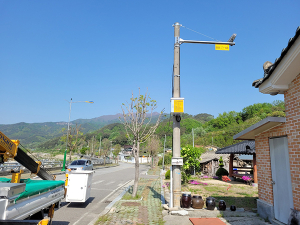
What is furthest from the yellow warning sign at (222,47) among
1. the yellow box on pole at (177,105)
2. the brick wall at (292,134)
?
the brick wall at (292,134)

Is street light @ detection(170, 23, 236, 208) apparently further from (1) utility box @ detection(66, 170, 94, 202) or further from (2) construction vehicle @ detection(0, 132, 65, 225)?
(2) construction vehicle @ detection(0, 132, 65, 225)

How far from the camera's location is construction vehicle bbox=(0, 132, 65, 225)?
3.46m

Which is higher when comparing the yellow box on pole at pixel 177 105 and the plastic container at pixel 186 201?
the yellow box on pole at pixel 177 105

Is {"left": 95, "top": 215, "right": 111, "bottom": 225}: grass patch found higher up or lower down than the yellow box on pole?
lower down

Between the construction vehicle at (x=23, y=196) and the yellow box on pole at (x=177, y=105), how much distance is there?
15.0ft

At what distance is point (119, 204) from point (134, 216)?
1885 mm

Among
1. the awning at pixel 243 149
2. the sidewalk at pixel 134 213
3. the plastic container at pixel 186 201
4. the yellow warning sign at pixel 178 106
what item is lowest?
the sidewalk at pixel 134 213

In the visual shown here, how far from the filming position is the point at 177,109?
27.3 feet

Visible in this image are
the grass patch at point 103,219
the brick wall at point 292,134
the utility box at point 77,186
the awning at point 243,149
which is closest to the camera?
Answer: the brick wall at point 292,134

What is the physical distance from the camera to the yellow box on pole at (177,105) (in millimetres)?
8289

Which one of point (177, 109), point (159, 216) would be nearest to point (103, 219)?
point (159, 216)

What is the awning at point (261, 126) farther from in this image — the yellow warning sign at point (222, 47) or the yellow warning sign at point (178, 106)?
the yellow warning sign at point (222, 47)

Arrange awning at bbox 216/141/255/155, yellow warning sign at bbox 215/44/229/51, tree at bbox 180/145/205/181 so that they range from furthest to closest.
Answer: tree at bbox 180/145/205/181 → awning at bbox 216/141/255/155 → yellow warning sign at bbox 215/44/229/51

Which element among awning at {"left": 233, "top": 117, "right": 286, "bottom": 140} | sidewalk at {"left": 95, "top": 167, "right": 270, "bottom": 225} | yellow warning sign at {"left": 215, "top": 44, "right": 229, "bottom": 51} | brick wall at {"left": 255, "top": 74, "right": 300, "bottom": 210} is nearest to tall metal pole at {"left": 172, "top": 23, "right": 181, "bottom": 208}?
sidewalk at {"left": 95, "top": 167, "right": 270, "bottom": 225}
